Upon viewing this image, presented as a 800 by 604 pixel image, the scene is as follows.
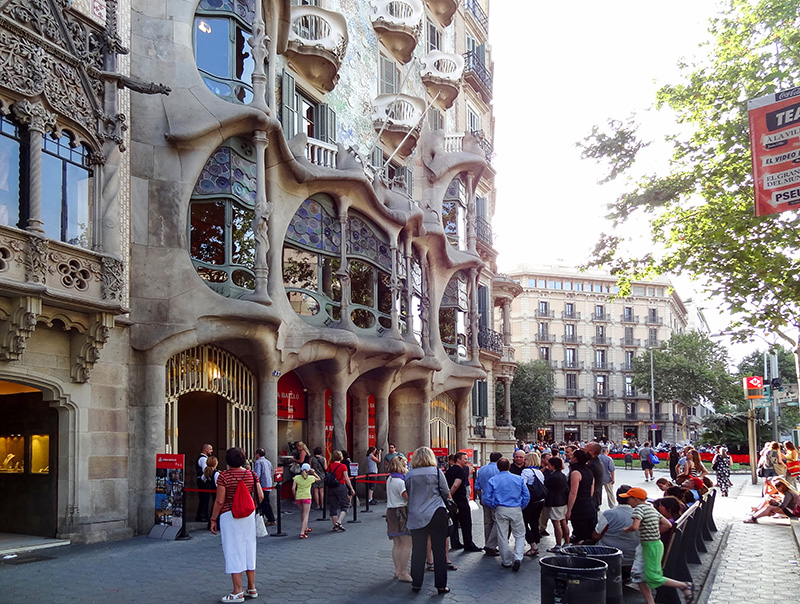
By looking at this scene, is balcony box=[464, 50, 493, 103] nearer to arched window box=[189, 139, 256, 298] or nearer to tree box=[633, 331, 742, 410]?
arched window box=[189, 139, 256, 298]

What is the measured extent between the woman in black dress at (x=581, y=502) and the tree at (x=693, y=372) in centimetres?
7013

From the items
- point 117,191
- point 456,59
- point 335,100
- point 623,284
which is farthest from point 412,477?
point 456,59

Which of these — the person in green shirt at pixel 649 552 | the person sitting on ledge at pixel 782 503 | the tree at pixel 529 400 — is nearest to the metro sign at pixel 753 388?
the person sitting on ledge at pixel 782 503

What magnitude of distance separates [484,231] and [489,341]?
4993mm

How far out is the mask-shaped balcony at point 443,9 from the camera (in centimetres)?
3428

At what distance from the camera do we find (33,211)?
13.6 m

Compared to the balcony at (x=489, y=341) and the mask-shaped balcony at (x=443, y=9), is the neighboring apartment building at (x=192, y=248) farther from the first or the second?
the balcony at (x=489, y=341)

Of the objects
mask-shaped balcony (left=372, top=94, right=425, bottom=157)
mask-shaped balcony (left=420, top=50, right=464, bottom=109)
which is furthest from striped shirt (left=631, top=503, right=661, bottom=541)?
mask-shaped balcony (left=420, top=50, right=464, bottom=109)

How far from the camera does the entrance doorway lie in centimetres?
1512

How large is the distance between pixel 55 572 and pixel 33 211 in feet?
19.1

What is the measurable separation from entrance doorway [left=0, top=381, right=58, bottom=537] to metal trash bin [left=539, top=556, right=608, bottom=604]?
10890 millimetres

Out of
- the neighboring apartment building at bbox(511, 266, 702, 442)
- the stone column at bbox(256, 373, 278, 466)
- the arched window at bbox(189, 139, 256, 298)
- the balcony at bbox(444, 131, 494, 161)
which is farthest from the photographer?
the neighboring apartment building at bbox(511, 266, 702, 442)

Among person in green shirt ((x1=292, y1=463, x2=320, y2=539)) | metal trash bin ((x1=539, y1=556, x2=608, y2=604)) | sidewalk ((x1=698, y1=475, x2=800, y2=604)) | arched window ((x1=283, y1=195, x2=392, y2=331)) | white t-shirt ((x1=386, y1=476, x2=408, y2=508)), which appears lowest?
sidewalk ((x1=698, y1=475, x2=800, y2=604))

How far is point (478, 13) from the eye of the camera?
134 ft
